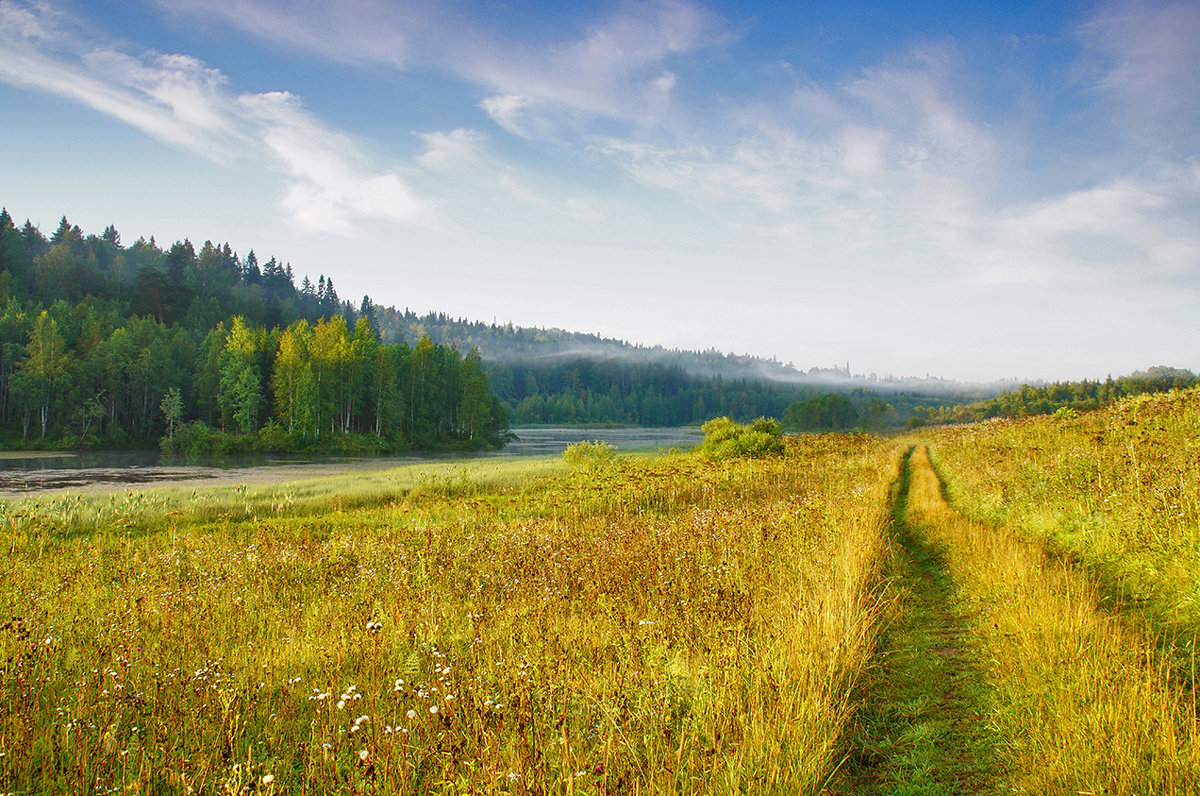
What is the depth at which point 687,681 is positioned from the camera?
163 inches

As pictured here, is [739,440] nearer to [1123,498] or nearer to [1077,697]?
[1123,498]

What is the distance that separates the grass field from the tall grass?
24 millimetres

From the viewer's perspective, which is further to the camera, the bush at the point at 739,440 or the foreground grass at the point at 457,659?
the bush at the point at 739,440

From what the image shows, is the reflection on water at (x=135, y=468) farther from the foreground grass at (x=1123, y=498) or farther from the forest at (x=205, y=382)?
the foreground grass at (x=1123, y=498)

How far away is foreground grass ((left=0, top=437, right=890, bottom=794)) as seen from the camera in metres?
3.11

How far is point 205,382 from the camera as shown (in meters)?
65.6

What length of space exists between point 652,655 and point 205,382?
252 ft

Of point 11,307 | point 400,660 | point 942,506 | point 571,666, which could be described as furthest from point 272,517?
point 11,307

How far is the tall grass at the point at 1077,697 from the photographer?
2.95m

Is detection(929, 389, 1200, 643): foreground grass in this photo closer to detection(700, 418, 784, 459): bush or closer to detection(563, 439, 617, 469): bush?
detection(700, 418, 784, 459): bush

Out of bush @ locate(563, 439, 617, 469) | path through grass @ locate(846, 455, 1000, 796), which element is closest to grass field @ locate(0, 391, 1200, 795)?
path through grass @ locate(846, 455, 1000, 796)

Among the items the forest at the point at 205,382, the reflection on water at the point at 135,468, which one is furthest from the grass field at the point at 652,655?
the forest at the point at 205,382

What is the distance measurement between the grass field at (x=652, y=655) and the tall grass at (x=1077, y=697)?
2 centimetres

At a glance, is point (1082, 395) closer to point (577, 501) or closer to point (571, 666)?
point (577, 501)
